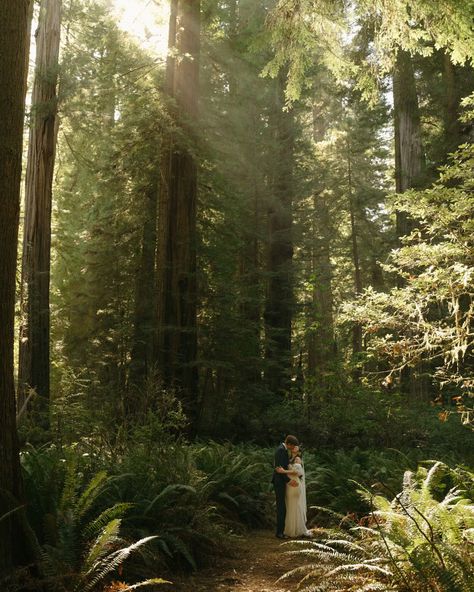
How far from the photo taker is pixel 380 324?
795 cm

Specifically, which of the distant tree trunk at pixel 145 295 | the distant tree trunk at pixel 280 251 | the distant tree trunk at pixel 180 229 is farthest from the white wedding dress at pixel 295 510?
the distant tree trunk at pixel 280 251

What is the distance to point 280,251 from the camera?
74.2ft

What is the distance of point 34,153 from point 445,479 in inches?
439

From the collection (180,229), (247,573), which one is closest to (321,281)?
(180,229)

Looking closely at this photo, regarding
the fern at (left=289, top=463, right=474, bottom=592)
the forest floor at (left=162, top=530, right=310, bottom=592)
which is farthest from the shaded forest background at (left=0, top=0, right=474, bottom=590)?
the fern at (left=289, top=463, right=474, bottom=592)

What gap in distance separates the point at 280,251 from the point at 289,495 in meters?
14.8

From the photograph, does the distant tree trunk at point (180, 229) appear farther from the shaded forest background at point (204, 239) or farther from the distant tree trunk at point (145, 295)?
the distant tree trunk at point (145, 295)

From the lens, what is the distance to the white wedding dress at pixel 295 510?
845 cm

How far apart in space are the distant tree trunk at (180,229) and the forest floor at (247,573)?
218 inches

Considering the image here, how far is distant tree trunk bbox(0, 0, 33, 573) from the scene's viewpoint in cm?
445

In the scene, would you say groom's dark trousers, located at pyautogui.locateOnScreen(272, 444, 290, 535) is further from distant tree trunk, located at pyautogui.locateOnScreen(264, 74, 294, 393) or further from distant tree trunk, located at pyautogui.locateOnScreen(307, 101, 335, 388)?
distant tree trunk, located at pyautogui.locateOnScreen(307, 101, 335, 388)

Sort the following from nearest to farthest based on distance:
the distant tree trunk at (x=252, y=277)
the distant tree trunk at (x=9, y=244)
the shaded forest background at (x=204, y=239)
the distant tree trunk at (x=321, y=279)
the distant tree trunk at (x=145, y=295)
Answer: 1. the distant tree trunk at (x=9, y=244)
2. the shaded forest background at (x=204, y=239)
3. the distant tree trunk at (x=145, y=295)
4. the distant tree trunk at (x=252, y=277)
5. the distant tree trunk at (x=321, y=279)

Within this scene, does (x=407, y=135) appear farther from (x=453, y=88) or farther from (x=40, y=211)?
(x=40, y=211)

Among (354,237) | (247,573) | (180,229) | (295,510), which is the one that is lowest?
(247,573)
